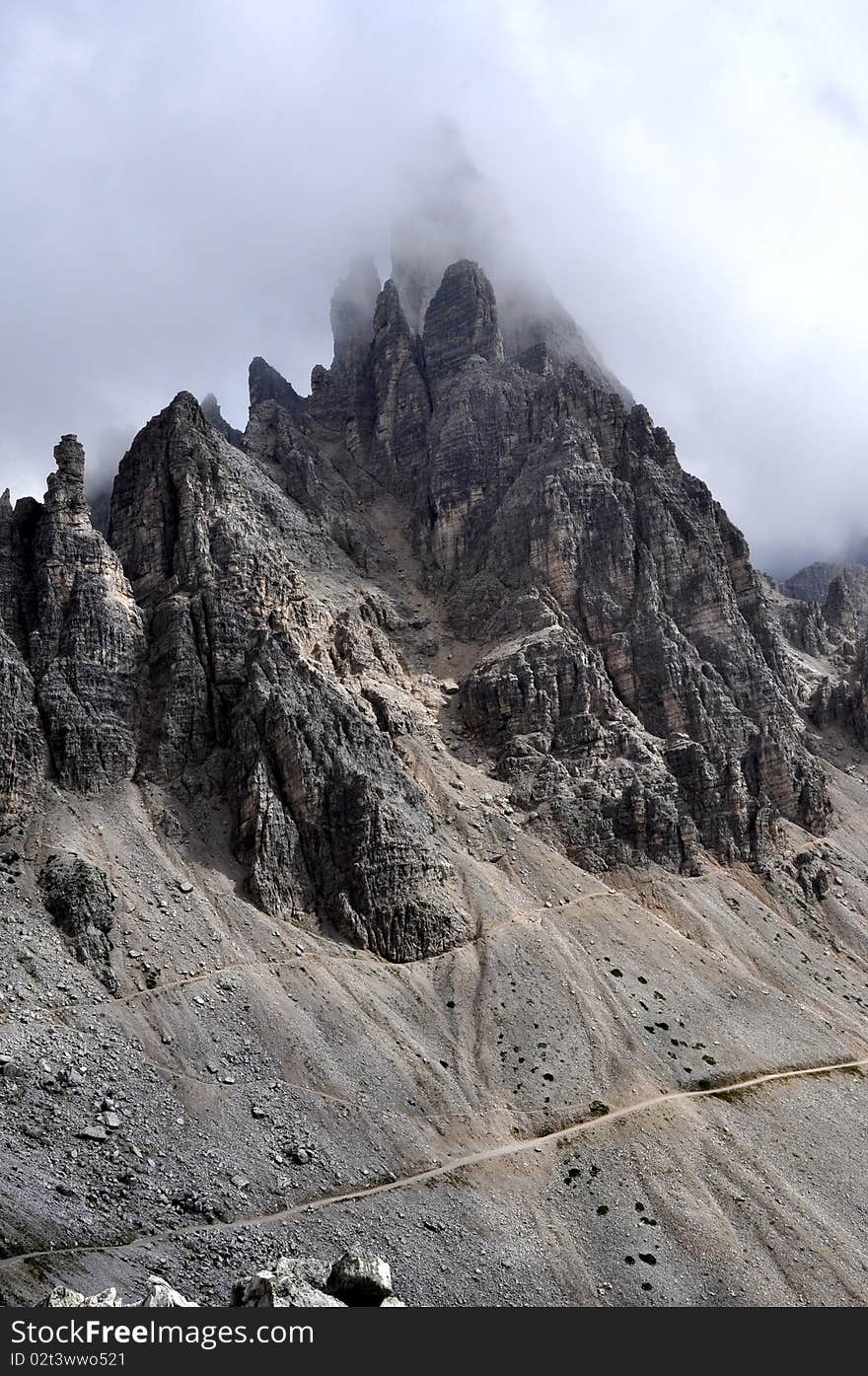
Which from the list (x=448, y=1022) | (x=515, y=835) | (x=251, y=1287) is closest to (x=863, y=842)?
(x=515, y=835)

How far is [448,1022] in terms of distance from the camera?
350 ft

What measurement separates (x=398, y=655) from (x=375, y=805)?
42.8m

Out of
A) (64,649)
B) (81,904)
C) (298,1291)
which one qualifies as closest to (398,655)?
(64,649)

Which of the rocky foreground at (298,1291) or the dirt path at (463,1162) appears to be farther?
the dirt path at (463,1162)

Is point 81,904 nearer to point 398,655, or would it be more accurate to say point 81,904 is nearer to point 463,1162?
point 463,1162

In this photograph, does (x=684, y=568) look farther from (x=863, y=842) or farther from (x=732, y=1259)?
(x=732, y=1259)

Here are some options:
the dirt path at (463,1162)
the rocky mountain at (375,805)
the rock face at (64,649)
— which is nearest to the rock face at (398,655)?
the rock face at (64,649)

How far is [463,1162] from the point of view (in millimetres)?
90062

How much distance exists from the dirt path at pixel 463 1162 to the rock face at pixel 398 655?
26502mm

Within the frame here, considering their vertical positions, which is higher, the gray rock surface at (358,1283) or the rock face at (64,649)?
the rock face at (64,649)

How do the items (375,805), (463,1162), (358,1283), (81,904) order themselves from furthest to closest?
(375,805) → (81,904) → (463,1162) → (358,1283)

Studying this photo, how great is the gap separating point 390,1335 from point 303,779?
298 ft

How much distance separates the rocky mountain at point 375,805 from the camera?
8912cm

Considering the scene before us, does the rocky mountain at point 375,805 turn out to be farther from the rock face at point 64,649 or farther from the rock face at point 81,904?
the rock face at point 64,649
